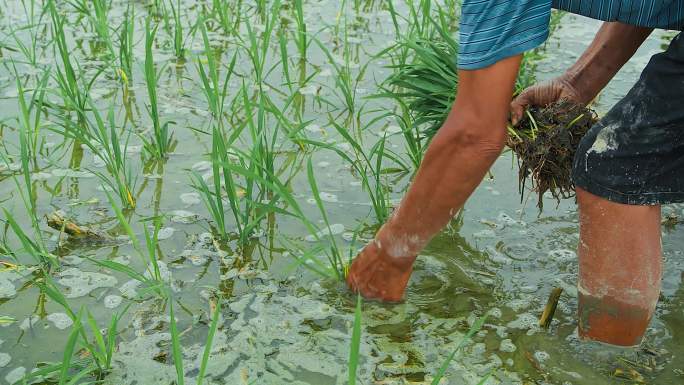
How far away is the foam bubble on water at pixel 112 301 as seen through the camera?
234cm

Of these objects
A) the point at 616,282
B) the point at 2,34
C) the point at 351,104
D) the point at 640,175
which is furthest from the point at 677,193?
the point at 2,34

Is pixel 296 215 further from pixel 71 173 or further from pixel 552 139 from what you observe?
pixel 71 173

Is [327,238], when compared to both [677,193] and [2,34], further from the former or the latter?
[2,34]

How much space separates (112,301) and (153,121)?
33.5 inches

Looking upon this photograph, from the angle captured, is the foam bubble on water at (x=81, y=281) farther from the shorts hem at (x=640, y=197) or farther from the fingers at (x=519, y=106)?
the shorts hem at (x=640, y=197)

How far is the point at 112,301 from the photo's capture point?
236 centimetres

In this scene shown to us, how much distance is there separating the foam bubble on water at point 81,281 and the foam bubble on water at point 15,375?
33 cm

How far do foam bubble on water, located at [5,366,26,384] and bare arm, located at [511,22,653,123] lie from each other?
1.40 metres

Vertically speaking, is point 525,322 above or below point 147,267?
below

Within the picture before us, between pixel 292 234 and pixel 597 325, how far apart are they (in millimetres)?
1000

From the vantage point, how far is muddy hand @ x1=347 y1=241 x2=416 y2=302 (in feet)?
7.41

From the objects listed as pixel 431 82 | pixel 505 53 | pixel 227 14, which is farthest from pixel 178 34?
pixel 505 53

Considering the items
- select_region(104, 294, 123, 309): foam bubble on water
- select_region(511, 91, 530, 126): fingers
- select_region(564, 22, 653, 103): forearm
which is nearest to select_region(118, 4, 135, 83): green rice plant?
select_region(104, 294, 123, 309): foam bubble on water

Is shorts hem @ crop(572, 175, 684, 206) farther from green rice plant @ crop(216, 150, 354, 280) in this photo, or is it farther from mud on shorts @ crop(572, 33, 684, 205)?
green rice plant @ crop(216, 150, 354, 280)
